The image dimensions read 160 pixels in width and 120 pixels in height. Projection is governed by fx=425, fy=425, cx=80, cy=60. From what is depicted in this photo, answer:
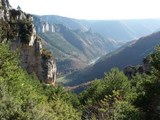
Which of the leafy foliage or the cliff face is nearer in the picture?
the leafy foliage

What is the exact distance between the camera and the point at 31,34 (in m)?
120

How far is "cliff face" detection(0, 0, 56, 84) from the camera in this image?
113850 mm

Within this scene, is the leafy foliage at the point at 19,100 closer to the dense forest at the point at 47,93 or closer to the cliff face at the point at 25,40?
the dense forest at the point at 47,93

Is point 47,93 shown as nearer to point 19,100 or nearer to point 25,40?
point 25,40

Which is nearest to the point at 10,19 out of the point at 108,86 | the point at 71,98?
the point at 71,98

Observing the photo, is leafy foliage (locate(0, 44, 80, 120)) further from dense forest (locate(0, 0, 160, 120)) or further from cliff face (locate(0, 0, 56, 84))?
cliff face (locate(0, 0, 56, 84))

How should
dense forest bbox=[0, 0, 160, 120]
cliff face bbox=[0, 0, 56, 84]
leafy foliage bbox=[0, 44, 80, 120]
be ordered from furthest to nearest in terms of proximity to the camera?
cliff face bbox=[0, 0, 56, 84], dense forest bbox=[0, 0, 160, 120], leafy foliage bbox=[0, 44, 80, 120]

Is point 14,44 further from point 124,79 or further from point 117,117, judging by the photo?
point 117,117

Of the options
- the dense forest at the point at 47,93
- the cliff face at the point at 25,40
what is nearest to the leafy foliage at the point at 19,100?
the dense forest at the point at 47,93

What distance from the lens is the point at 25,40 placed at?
119 meters

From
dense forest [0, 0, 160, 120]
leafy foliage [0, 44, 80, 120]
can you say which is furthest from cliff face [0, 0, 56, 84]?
leafy foliage [0, 44, 80, 120]

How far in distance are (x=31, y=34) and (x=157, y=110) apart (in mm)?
81712

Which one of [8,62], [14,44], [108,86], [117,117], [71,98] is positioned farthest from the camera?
[14,44]

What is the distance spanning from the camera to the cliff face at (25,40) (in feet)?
374
